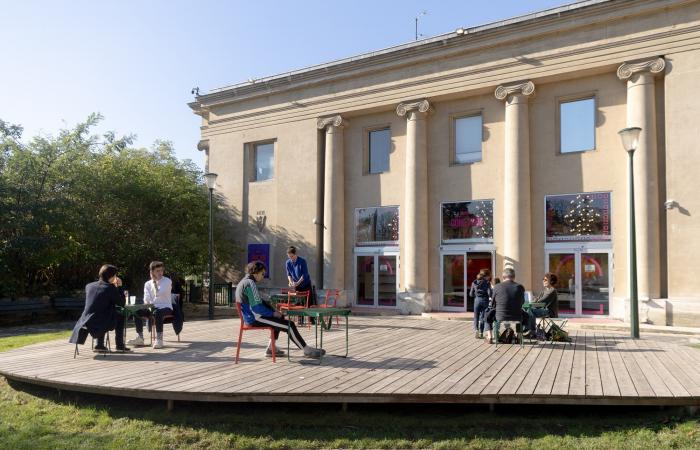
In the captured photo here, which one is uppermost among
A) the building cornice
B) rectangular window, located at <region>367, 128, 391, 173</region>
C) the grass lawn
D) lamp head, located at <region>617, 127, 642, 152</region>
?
the building cornice

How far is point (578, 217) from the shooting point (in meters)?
16.1

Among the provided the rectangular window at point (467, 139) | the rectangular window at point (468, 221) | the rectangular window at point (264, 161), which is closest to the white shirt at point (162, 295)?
the rectangular window at point (468, 221)

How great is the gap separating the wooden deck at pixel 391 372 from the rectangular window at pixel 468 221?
7.44 meters

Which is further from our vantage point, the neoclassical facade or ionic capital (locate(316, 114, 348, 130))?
ionic capital (locate(316, 114, 348, 130))

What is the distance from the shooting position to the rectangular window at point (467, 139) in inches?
711

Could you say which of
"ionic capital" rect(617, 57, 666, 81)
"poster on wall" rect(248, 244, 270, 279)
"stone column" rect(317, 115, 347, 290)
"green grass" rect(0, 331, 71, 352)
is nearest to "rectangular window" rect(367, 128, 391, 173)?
"stone column" rect(317, 115, 347, 290)

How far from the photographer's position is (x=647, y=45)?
14.9 m

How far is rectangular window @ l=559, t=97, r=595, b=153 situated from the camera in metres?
16.2

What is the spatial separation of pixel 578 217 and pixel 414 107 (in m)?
6.59

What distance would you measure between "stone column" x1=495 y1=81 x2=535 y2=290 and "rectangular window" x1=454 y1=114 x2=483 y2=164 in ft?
4.22

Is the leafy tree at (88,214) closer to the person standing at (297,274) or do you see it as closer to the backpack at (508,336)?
the person standing at (297,274)

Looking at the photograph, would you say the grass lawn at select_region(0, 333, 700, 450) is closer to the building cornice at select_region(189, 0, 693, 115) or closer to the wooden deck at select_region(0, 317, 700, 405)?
the wooden deck at select_region(0, 317, 700, 405)

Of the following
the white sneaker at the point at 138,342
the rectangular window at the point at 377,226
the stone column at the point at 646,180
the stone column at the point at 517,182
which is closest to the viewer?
the white sneaker at the point at 138,342

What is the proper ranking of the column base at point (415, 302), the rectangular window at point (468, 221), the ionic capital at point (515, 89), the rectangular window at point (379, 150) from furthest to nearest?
the rectangular window at point (379, 150) → the column base at point (415, 302) → the rectangular window at point (468, 221) → the ionic capital at point (515, 89)
